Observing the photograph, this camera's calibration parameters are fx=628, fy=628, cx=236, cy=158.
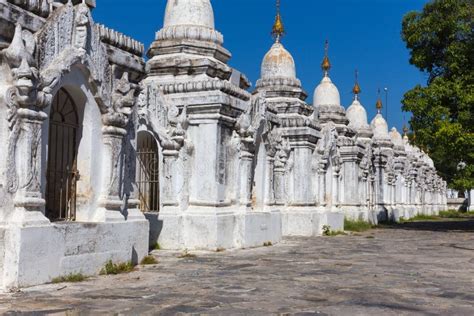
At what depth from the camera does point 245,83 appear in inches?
566

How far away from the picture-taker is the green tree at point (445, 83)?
58.9 feet

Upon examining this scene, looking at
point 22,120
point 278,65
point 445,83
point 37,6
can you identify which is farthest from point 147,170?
point 445,83

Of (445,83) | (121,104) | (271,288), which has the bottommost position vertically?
(271,288)

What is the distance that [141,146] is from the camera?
41.2 feet

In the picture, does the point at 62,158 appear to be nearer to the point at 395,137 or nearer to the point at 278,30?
the point at 278,30

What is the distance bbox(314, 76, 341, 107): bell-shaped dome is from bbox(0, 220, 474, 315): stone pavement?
10849 millimetres

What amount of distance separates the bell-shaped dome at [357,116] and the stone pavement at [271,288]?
15.5 metres

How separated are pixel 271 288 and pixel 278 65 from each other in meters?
10.9

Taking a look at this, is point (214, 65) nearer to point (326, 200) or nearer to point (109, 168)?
point (109, 168)

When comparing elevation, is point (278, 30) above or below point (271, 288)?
above

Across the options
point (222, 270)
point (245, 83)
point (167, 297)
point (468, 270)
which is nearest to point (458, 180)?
point (245, 83)

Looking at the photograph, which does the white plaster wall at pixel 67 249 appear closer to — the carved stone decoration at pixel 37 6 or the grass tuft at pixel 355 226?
the carved stone decoration at pixel 37 6

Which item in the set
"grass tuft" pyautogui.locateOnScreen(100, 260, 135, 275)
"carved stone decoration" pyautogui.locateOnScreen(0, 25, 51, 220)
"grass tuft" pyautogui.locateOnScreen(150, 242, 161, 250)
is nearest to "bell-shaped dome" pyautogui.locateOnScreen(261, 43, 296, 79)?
"grass tuft" pyautogui.locateOnScreen(150, 242, 161, 250)

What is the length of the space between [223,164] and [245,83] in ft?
9.73
